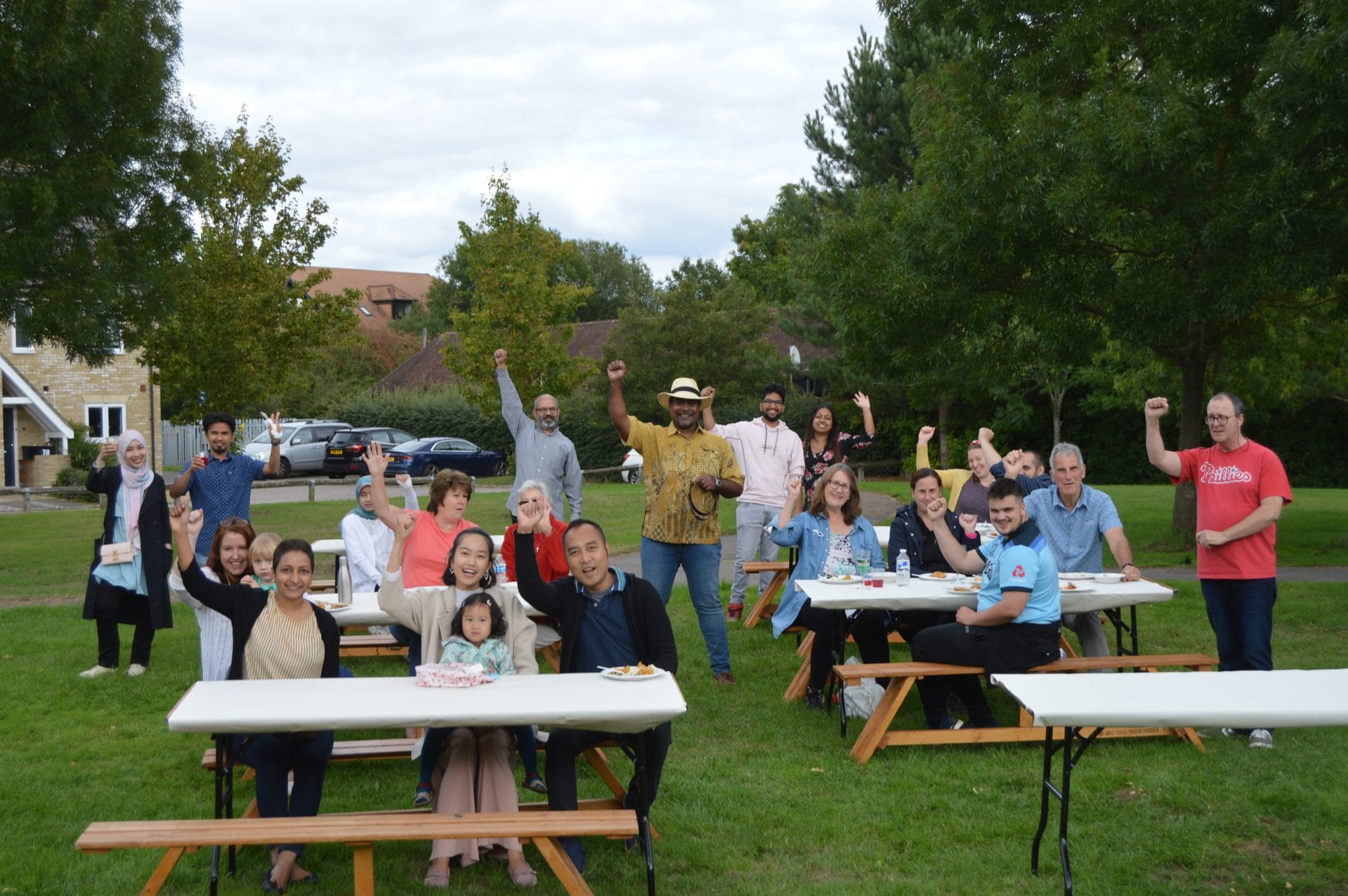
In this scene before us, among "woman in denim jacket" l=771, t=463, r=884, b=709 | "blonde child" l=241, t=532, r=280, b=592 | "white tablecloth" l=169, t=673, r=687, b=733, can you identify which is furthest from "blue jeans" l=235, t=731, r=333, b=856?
"woman in denim jacket" l=771, t=463, r=884, b=709

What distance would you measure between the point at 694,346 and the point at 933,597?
26881 mm

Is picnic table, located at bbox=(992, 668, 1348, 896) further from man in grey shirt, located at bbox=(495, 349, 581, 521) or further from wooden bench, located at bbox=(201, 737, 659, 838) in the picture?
man in grey shirt, located at bbox=(495, 349, 581, 521)

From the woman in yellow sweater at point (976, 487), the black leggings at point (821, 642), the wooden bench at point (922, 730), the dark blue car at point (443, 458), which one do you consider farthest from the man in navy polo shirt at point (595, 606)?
the dark blue car at point (443, 458)

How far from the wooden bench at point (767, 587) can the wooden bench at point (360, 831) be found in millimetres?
5735

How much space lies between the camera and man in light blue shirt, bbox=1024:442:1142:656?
25.1ft

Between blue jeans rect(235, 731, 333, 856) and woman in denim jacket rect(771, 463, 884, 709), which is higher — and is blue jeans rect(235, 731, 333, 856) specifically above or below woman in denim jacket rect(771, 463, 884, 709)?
below

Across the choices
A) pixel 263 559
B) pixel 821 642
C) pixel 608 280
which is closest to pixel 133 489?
pixel 263 559

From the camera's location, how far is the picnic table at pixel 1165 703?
4344 millimetres

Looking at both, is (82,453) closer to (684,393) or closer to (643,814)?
(684,393)

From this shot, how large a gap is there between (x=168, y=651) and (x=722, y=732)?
4868 millimetres

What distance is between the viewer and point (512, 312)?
28625mm

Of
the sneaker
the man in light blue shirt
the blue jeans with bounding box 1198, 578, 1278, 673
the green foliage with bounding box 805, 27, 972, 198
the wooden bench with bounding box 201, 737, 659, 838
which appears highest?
the green foliage with bounding box 805, 27, 972, 198

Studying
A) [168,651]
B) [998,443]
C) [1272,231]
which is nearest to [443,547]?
[168,651]

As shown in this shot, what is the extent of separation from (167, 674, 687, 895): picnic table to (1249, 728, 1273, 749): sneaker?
3.64 metres
